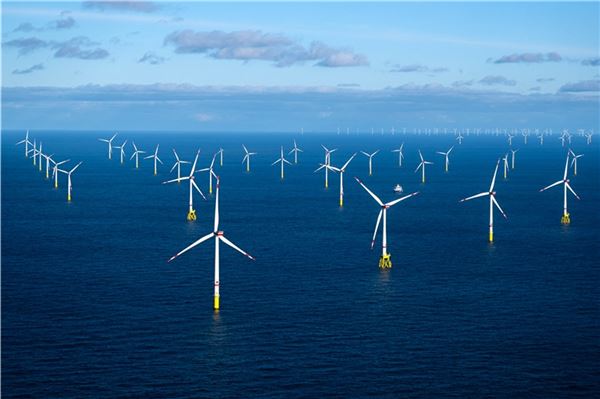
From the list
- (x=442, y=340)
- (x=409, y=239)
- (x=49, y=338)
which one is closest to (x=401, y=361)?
(x=442, y=340)

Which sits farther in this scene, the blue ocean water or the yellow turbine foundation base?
the yellow turbine foundation base

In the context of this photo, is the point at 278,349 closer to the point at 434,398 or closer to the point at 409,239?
the point at 434,398

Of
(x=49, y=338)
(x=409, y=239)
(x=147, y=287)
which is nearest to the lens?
(x=49, y=338)

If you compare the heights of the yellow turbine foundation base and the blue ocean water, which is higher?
the yellow turbine foundation base

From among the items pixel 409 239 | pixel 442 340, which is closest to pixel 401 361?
pixel 442 340

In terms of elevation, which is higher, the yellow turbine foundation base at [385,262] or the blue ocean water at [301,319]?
the yellow turbine foundation base at [385,262]

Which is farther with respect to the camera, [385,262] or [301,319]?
[385,262]

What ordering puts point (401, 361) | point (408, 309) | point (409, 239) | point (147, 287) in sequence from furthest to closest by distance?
point (409, 239), point (147, 287), point (408, 309), point (401, 361)

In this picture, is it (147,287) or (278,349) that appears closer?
(278,349)

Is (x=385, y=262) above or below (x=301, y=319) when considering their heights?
above

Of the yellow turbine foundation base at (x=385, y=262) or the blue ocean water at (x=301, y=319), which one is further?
the yellow turbine foundation base at (x=385, y=262)
